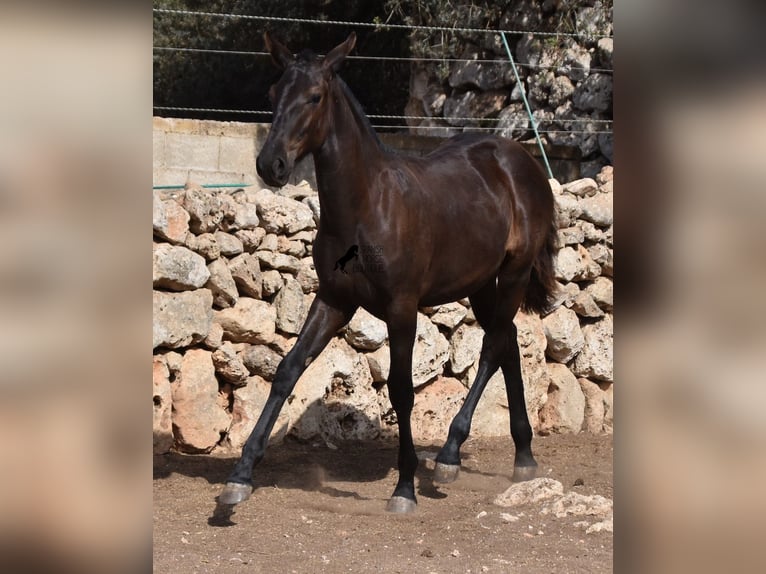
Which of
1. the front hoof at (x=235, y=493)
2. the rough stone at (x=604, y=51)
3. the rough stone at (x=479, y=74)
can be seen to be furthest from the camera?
the rough stone at (x=479, y=74)

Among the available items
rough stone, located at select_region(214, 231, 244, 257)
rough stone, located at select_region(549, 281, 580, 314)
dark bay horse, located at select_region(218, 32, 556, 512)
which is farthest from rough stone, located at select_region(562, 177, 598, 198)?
rough stone, located at select_region(214, 231, 244, 257)

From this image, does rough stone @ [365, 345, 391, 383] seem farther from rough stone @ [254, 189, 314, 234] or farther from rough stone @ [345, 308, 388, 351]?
rough stone @ [254, 189, 314, 234]

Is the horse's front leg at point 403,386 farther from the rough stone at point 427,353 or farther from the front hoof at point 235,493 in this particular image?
the rough stone at point 427,353

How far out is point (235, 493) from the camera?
4109mm

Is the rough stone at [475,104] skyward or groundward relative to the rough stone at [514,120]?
skyward

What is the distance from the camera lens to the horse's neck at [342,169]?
174 inches

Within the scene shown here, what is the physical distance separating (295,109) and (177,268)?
1759 millimetres

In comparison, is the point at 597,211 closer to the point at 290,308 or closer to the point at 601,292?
the point at 601,292

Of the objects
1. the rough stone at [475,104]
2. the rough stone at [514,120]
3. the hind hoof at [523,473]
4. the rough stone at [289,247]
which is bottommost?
the hind hoof at [523,473]

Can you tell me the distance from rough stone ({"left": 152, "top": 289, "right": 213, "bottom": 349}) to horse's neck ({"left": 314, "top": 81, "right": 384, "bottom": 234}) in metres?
1.41

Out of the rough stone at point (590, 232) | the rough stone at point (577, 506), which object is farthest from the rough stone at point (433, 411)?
the rough stone at point (577, 506)
